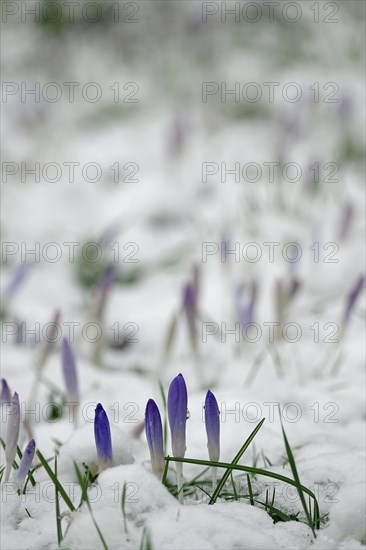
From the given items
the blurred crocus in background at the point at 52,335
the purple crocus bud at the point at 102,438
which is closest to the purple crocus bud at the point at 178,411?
the purple crocus bud at the point at 102,438

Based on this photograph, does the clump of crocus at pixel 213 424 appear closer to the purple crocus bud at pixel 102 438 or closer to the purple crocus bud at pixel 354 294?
the purple crocus bud at pixel 102 438

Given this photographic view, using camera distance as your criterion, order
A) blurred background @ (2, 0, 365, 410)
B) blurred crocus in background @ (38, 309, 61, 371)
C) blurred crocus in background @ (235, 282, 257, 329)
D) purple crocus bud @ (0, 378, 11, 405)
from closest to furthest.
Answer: purple crocus bud @ (0, 378, 11, 405)
blurred crocus in background @ (38, 309, 61, 371)
blurred crocus in background @ (235, 282, 257, 329)
blurred background @ (2, 0, 365, 410)

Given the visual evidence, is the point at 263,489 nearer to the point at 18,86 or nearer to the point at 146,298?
the point at 146,298

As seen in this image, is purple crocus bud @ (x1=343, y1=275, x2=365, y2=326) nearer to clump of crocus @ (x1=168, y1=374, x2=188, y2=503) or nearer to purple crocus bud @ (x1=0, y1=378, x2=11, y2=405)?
clump of crocus @ (x1=168, y1=374, x2=188, y2=503)

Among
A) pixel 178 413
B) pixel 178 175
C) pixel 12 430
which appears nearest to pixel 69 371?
pixel 12 430

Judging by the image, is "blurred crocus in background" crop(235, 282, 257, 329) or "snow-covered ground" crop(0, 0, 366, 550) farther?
"blurred crocus in background" crop(235, 282, 257, 329)

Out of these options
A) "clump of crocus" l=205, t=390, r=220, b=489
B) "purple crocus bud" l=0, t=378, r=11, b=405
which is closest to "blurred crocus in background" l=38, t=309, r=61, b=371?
"purple crocus bud" l=0, t=378, r=11, b=405

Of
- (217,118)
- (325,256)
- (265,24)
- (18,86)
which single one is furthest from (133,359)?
(265,24)
